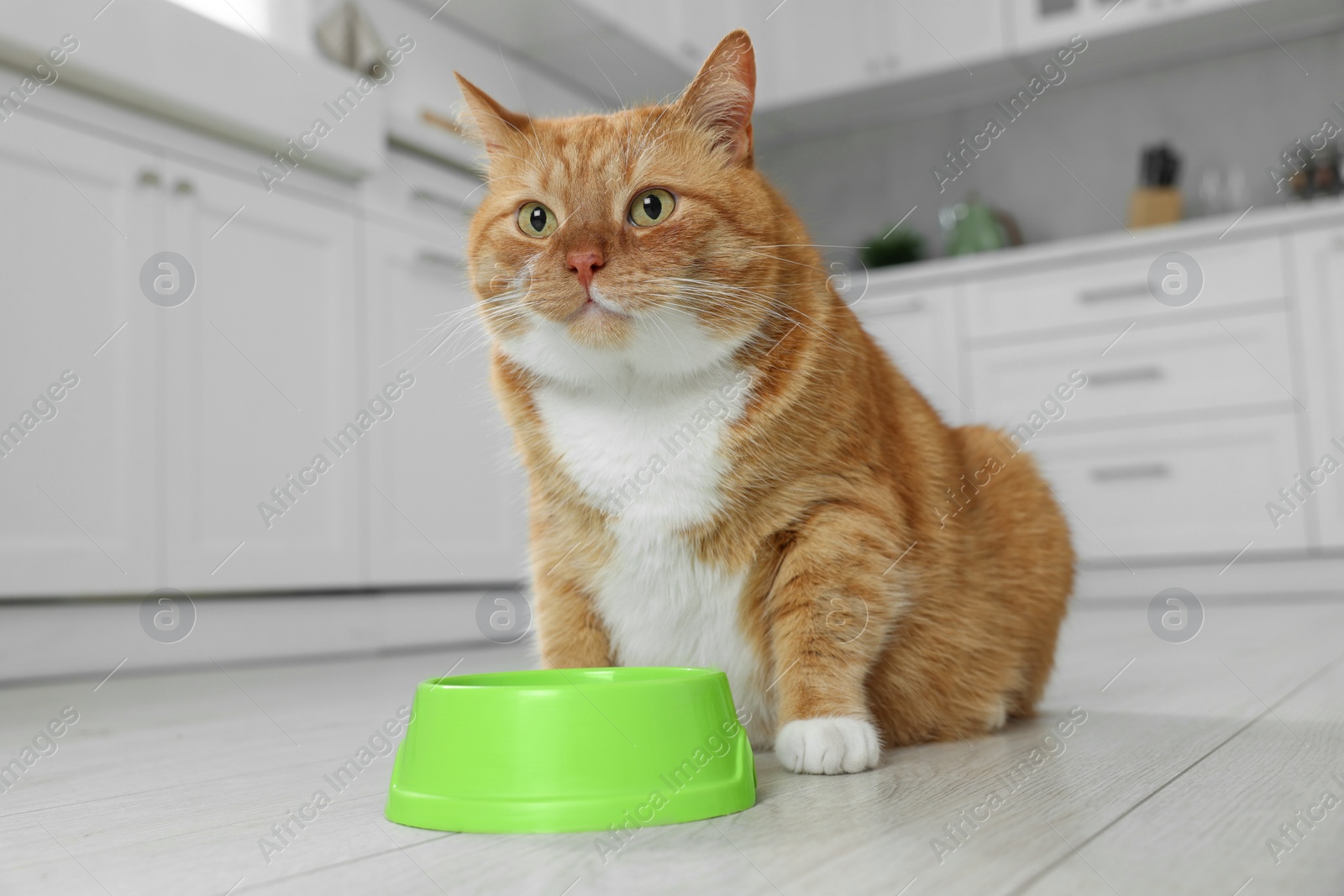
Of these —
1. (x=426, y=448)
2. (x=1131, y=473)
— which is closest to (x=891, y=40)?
(x=1131, y=473)

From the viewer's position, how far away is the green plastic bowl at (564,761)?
0.82 m

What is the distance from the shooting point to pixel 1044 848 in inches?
28.8

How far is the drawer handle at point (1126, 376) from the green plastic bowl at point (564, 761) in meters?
3.18

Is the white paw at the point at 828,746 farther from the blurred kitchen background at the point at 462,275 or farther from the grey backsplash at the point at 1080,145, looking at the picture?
the grey backsplash at the point at 1080,145

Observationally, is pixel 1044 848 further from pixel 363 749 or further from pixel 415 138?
pixel 415 138

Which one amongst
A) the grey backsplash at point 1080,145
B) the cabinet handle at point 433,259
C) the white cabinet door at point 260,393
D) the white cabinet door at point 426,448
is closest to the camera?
the white cabinet door at point 260,393

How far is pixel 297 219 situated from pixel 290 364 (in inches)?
13.6

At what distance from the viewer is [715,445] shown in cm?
106

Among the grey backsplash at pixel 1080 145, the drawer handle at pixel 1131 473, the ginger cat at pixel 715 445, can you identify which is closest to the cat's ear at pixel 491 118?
the ginger cat at pixel 715 445

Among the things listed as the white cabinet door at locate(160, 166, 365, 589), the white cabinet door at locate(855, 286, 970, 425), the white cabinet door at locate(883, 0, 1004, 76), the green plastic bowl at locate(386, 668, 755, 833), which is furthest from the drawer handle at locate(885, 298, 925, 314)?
the green plastic bowl at locate(386, 668, 755, 833)

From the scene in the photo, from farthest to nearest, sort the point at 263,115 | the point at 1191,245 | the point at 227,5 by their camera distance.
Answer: the point at 1191,245, the point at 227,5, the point at 263,115

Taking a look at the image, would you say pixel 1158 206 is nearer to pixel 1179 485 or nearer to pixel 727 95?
pixel 1179 485

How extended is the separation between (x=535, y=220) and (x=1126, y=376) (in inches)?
119

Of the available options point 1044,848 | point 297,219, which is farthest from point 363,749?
point 297,219
